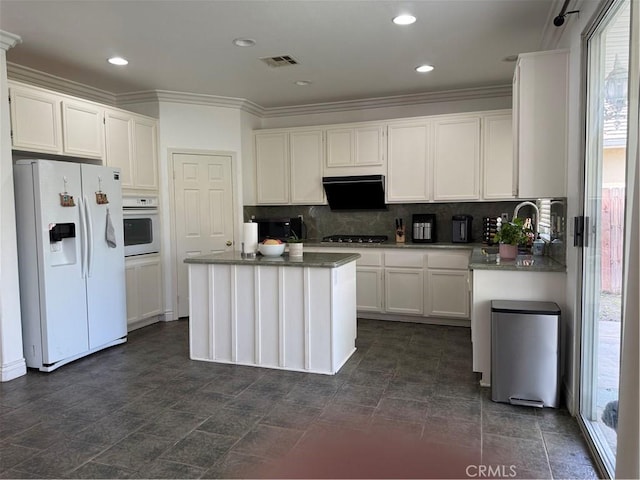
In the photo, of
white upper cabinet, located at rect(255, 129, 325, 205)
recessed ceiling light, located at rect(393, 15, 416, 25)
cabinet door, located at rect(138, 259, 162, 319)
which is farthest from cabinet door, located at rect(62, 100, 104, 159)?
recessed ceiling light, located at rect(393, 15, 416, 25)

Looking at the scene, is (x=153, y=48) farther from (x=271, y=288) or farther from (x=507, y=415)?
(x=507, y=415)

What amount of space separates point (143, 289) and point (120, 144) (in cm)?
158

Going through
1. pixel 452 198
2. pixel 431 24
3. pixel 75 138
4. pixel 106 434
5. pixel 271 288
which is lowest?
pixel 106 434

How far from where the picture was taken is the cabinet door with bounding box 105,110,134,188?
4406mm

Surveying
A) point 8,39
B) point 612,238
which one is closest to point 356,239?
point 612,238

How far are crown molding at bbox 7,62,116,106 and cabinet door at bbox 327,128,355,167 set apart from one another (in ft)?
8.71

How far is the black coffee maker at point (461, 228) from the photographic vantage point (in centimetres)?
500

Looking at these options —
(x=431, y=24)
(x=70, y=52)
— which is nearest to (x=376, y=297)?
(x=431, y=24)

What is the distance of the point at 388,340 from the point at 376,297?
0.84 m

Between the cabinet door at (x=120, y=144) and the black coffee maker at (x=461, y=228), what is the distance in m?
3.64

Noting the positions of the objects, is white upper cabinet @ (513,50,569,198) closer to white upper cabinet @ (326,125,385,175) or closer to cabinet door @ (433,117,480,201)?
cabinet door @ (433,117,480,201)

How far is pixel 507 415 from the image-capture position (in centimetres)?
271

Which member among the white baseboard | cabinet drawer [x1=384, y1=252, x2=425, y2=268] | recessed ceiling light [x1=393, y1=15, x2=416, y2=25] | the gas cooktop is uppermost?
recessed ceiling light [x1=393, y1=15, x2=416, y2=25]

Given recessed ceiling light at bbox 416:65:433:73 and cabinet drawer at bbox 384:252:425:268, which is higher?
recessed ceiling light at bbox 416:65:433:73
